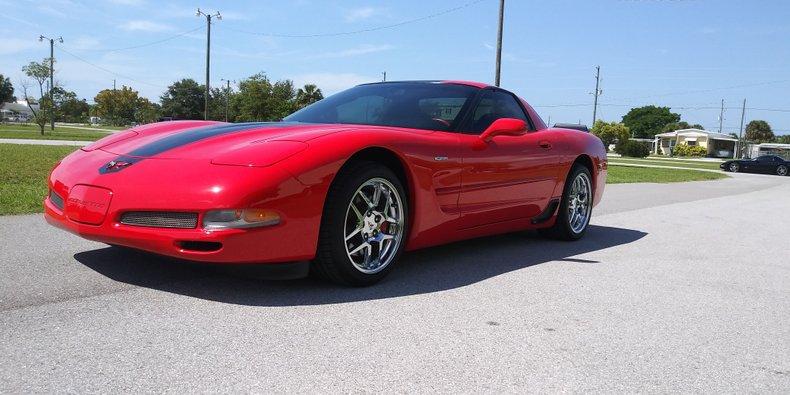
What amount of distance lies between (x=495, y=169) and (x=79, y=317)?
260cm

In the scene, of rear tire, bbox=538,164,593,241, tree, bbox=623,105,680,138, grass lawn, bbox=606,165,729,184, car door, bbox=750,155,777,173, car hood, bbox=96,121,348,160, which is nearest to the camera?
car hood, bbox=96,121,348,160

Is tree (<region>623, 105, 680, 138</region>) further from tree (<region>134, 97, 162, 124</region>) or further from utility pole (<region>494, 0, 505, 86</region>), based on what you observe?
utility pole (<region>494, 0, 505, 86</region>)

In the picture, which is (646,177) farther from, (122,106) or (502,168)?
(122,106)

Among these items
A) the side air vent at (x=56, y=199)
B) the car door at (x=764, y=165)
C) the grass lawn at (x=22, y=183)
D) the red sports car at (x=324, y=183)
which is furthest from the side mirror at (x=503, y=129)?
the car door at (x=764, y=165)

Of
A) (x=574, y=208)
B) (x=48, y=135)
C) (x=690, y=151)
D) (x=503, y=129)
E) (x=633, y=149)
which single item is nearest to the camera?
(x=503, y=129)

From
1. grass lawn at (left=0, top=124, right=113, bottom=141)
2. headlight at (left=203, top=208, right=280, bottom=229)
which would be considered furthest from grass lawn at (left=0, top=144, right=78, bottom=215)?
grass lawn at (left=0, top=124, right=113, bottom=141)

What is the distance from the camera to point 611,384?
2.29 meters

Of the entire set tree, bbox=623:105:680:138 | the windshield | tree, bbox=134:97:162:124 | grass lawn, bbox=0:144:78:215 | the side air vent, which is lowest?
grass lawn, bbox=0:144:78:215

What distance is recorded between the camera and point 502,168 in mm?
4324

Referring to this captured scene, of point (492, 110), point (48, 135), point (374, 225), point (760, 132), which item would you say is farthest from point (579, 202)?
point (760, 132)

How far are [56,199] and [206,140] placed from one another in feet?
3.01

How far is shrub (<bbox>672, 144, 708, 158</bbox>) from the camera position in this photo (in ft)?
242

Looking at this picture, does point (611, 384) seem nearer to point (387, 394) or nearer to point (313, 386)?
point (387, 394)

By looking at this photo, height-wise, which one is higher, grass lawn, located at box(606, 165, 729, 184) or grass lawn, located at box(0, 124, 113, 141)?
grass lawn, located at box(0, 124, 113, 141)
